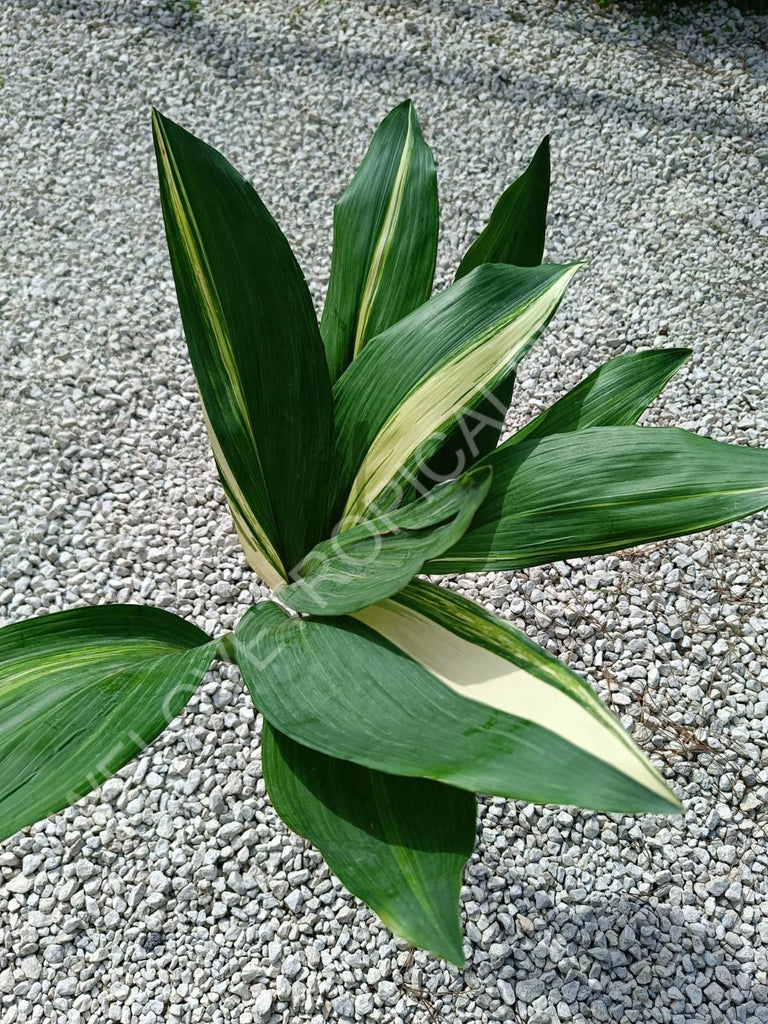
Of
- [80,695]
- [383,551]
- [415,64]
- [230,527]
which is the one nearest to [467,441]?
[383,551]

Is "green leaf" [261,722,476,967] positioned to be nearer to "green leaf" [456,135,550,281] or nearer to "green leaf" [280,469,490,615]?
"green leaf" [280,469,490,615]

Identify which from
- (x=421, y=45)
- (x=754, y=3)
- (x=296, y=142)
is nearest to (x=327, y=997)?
(x=296, y=142)

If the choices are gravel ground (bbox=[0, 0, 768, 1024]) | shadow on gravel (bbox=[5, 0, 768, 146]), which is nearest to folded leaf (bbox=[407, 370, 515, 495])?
gravel ground (bbox=[0, 0, 768, 1024])

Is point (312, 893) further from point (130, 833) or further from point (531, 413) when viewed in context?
point (531, 413)

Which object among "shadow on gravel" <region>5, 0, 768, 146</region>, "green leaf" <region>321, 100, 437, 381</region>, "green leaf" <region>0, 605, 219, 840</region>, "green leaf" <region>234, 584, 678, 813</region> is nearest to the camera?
"green leaf" <region>234, 584, 678, 813</region>

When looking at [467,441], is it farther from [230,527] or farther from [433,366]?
[230,527]

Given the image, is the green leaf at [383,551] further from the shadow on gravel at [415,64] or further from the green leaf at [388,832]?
the shadow on gravel at [415,64]
